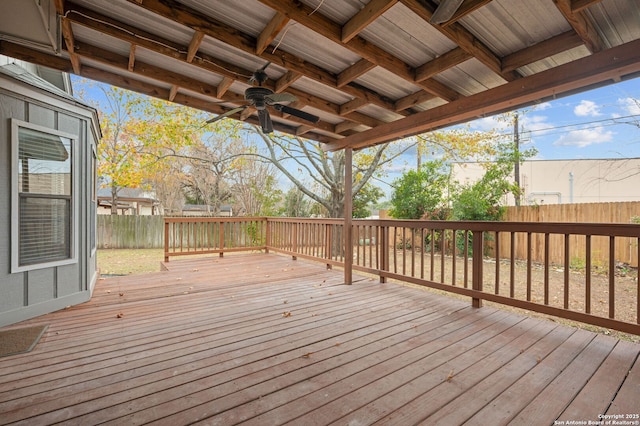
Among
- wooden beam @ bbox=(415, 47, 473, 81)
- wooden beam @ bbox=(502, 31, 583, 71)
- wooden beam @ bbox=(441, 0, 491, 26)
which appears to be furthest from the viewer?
wooden beam @ bbox=(415, 47, 473, 81)

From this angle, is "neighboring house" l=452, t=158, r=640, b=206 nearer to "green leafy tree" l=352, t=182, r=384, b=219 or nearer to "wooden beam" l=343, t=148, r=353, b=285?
"green leafy tree" l=352, t=182, r=384, b=219

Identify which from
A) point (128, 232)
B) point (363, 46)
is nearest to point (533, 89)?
point (363, 46)

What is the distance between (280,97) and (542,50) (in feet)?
7.51

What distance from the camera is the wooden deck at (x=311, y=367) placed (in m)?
1.66

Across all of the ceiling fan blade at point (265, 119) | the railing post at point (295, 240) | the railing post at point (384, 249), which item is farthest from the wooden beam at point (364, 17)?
the railing post at point (295, 240)

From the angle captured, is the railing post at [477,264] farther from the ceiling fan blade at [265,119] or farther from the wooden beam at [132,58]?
the wooden beam at [132,58]

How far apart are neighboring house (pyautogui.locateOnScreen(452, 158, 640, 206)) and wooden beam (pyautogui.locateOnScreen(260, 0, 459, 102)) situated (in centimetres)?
991

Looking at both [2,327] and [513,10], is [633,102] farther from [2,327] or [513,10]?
[2,327]

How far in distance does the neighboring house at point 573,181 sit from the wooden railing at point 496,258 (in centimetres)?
625

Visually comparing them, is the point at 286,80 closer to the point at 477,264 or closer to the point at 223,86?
the point at 223,86

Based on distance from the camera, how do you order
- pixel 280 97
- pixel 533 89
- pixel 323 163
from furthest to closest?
1. pixel 323 163
2. pixel 280 97
3. pixel 533 89

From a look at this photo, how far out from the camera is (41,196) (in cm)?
319

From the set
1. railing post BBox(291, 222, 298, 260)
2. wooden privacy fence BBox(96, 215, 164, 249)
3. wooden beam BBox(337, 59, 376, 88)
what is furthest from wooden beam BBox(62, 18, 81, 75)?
wooden privacy fence BBox(96, 215, 164, 249)

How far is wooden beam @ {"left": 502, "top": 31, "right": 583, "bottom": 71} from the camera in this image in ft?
7.15
